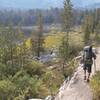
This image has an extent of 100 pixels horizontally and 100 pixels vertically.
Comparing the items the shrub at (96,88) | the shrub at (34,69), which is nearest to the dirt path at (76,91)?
the shrub at (96,88)

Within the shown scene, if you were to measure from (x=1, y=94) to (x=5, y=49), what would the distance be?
27003 mm

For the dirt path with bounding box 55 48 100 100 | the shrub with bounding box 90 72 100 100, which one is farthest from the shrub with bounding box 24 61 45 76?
the shrub with bounding box 90 72 100 100

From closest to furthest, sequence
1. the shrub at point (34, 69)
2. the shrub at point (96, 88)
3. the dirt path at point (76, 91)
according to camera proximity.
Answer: the shrub at point (96, 88) < the dirt path at point (76, 91) < the shrub at point (34, 69)

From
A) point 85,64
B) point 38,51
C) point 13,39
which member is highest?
point 85,64

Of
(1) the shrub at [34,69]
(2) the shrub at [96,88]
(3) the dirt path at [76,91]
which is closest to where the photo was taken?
(2) the shrub at [96,88]

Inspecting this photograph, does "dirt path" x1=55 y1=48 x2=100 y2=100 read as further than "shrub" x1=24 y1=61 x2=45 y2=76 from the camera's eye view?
No

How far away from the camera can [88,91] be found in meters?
18.1

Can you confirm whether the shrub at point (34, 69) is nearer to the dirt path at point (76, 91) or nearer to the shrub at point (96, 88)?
the dirt path at point (76, 91)

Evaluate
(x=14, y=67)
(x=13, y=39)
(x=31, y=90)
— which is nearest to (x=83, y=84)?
(x=31, y=90)

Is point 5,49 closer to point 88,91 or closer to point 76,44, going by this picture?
point 76,44

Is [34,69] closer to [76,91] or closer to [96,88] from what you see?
[76,91]

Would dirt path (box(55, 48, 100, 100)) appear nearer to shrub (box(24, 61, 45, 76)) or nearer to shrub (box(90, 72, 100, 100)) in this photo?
shrub (box(90, 72, 100, 100))

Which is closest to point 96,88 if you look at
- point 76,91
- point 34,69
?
point 76,91

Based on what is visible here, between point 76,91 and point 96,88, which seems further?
point 76,91
